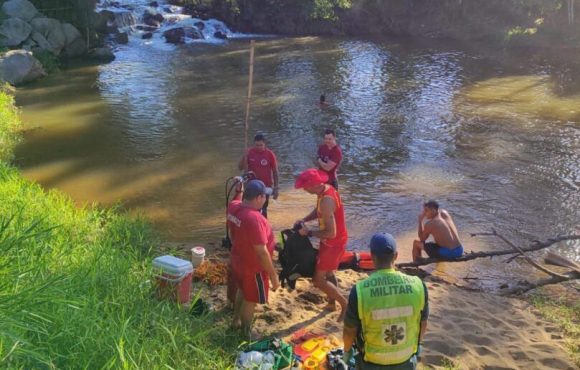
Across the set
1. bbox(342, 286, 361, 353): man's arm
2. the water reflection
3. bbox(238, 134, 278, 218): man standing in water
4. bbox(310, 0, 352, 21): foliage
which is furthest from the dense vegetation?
bbox(342, 286, 361, 353): man's arm

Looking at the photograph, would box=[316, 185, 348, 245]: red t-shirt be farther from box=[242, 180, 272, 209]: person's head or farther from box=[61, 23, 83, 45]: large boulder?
box=[61, 23, 83, 45]: large boulder

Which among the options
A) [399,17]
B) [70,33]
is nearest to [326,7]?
[399,17]

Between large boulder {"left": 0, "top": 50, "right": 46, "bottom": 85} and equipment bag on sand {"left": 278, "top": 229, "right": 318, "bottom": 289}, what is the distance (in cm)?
1728

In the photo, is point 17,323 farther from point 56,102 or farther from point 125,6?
point 125,6

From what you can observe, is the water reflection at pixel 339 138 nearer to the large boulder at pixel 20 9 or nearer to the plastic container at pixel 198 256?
the plastic container at pixel 198 256

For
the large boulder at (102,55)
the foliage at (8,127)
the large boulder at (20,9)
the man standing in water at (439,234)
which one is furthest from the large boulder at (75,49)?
the man standing in water at (439,234)

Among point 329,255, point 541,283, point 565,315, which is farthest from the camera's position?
point 541,283

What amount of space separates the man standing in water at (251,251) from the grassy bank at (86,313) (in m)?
0.46

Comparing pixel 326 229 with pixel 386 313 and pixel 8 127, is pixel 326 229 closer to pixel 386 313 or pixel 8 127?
pixel 386 313

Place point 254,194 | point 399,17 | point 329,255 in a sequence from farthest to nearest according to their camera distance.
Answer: point 399,17, point 329,255, point 254,194

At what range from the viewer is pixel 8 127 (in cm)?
1355

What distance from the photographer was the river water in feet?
33.5

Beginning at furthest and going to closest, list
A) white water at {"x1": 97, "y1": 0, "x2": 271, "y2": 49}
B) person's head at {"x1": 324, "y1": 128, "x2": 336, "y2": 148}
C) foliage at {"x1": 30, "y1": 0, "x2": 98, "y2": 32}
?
white water at {"x1": 97, "y1": 0, "x2": 271, "y2": 49}
foliage at {"x1": 30, "y1": 0, "x2": 98, "y2": 32}
person's head at {"x1": 324, "y1": 128, "x2": 336, "y2": 148}

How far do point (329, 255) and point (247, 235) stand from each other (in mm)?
1267
